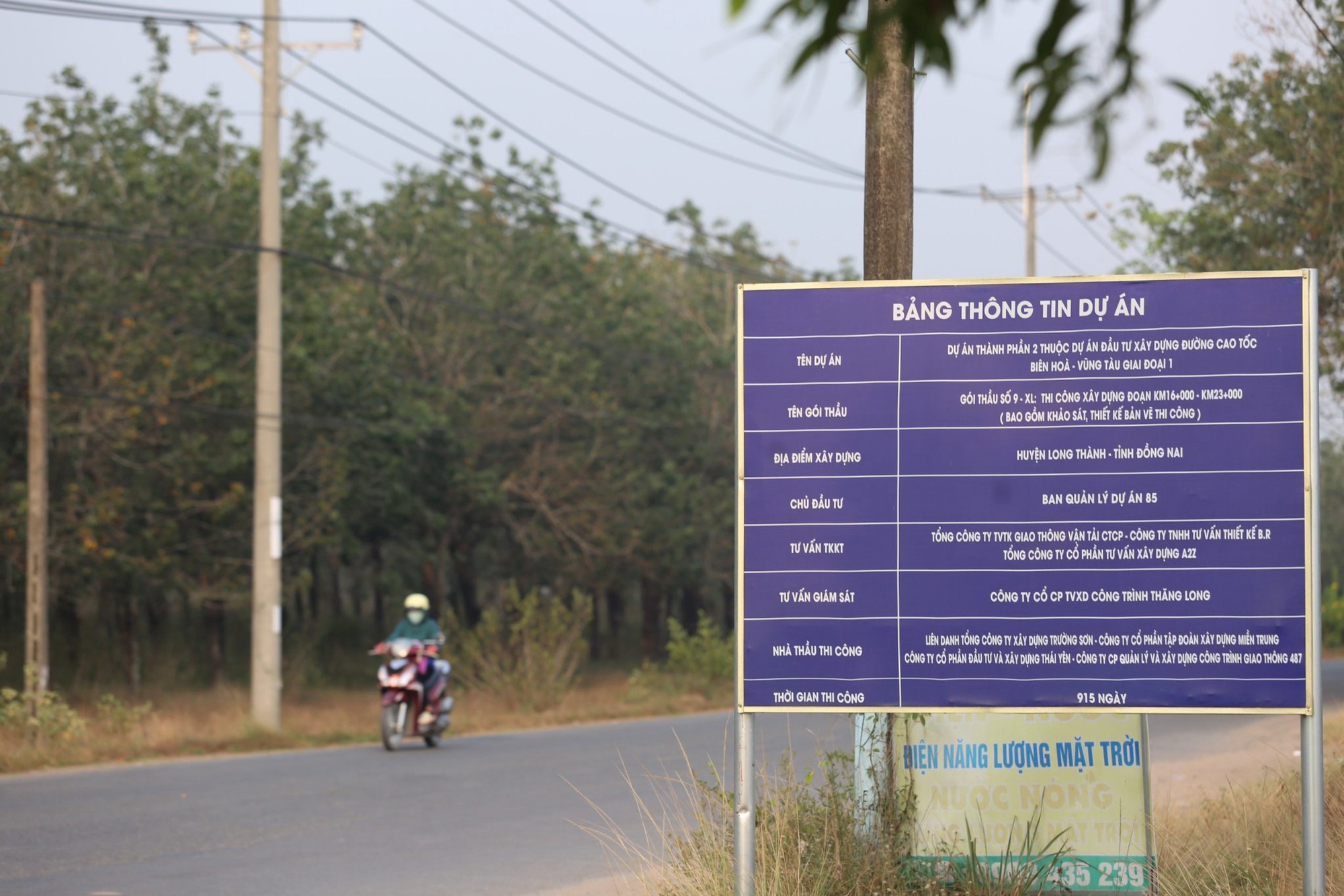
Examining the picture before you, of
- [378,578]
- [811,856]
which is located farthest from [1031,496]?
[378,578]

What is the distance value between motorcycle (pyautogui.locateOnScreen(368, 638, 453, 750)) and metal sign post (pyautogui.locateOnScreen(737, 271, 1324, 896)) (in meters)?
11.8

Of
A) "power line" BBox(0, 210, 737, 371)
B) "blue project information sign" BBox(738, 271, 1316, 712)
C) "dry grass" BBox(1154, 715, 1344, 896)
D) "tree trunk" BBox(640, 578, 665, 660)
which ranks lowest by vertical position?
"tree trunk" BBox(640, 578, 665, 660)

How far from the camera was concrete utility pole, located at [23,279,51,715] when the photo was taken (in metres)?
18.5

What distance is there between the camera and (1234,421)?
20.0 ft

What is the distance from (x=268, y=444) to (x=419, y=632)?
3.82 m

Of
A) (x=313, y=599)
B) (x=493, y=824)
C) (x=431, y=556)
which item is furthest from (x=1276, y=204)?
(x=313, y=599)

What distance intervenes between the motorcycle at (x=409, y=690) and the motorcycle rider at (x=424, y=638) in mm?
14

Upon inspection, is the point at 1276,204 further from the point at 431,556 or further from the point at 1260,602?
the point at 431,556

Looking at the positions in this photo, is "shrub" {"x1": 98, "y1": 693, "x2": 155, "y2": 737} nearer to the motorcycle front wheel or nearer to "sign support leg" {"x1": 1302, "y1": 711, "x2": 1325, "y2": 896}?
the motorcycle front wheel

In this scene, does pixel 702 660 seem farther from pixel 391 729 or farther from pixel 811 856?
pixel 811 856

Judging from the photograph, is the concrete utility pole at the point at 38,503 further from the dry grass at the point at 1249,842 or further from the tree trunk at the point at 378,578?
the tree trunk at the point at 378,578

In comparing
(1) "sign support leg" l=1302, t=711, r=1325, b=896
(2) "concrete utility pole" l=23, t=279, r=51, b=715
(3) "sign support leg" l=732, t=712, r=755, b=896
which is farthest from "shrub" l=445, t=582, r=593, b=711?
(1) "sign support leg" l=1302, t=711, r=1325, b=896

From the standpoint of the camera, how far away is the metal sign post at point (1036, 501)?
6016 mm

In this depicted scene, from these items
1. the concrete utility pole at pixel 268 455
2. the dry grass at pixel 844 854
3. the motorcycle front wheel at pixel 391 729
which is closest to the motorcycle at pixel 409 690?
the motorcycle front wheel at pixel 391 729
